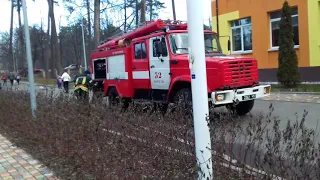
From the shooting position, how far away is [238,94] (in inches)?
333

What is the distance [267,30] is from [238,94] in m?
12.4

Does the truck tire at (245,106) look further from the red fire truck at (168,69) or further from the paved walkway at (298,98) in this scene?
the paved walkway at (298,98)

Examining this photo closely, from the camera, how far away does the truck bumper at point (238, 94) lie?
7.98 meters

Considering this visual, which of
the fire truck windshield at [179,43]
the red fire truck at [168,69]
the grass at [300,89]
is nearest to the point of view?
the red fire truck at [168,69]

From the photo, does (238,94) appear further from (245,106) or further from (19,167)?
(19,167)

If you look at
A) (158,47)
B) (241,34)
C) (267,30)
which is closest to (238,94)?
(158,47)

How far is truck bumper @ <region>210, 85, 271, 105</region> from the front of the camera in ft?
26.2

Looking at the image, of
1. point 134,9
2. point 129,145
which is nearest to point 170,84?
point 129,145

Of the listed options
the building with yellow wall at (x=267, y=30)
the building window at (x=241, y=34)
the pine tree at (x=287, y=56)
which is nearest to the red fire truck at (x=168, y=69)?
the building with yellow wall at (x=267, y=30)

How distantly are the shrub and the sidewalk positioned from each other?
15cm

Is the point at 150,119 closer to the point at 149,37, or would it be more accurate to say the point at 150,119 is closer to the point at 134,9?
the point at 149,37

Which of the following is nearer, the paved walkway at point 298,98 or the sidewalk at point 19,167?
the sidewalk at point 19,167

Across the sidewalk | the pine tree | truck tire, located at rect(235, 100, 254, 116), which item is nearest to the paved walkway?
the pine tree

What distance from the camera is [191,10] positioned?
3250 millimetres
